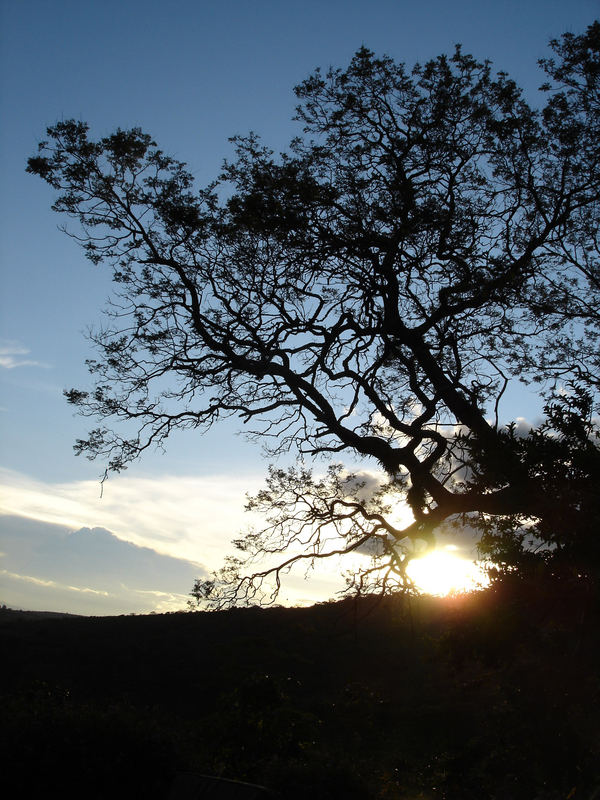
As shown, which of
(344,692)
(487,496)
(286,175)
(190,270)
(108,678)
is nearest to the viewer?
(487,496)

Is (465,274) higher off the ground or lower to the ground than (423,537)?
higher

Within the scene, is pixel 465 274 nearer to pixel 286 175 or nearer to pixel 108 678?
pixel 286 175

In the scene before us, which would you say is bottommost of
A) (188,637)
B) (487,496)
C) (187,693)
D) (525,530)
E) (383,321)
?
(187,693)

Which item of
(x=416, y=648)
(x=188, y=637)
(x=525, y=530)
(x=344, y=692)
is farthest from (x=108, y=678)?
(x=525, y=530)

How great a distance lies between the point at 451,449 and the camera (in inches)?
553

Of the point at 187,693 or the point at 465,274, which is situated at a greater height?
the point at 465,274

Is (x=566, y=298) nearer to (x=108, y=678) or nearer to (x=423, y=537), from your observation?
(x=423, y=537)

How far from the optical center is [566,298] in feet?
48.9

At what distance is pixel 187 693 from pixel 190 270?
13396 millimetres

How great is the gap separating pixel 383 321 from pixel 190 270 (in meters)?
4.25

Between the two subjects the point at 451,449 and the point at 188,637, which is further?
the point at 188,637

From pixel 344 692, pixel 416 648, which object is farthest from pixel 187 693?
pixel 416 648

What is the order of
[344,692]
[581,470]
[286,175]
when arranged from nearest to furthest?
[581,470]
[286,175]
[344,692]

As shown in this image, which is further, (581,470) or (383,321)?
(383,321)
